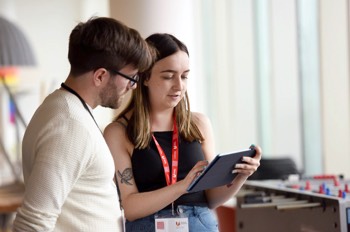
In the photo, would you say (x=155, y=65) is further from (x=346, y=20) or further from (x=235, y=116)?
(x=235, y=116)

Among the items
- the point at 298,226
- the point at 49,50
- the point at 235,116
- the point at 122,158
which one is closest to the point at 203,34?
the point at 235,116

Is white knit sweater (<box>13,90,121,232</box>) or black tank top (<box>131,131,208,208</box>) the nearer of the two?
white knit sweater (<box>13,90,121,232</box>)

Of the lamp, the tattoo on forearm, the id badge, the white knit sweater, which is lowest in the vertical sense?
the id badge

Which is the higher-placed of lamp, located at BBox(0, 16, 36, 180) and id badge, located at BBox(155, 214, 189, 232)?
lamp, located at BBox(0, 16, 36, 180)

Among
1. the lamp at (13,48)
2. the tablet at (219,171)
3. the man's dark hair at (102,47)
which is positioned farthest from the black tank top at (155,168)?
the lamp at (13,48)

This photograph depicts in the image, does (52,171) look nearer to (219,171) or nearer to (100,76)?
(100,76)

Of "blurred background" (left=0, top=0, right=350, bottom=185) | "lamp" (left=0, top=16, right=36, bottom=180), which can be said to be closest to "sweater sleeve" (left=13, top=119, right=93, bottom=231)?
"blurred background" (left=0, top=0, right=350, bottom=185)

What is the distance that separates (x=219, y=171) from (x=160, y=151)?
304 millimetres

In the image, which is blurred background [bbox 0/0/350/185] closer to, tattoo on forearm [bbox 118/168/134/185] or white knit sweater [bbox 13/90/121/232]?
tattoo on forearm [bbox 118/168/134/185]

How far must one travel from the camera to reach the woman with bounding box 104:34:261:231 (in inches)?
97.3

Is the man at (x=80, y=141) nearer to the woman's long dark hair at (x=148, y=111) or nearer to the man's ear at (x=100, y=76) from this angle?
the man's ear at (x=100, y=76)

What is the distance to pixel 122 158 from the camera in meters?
2.49

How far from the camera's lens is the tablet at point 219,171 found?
2240 mm

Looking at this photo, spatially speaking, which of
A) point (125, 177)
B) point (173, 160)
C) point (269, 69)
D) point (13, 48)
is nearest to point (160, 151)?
point (173, 160)
